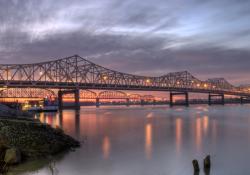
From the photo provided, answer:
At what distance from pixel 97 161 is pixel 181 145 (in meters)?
9.26

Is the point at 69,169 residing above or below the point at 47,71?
below

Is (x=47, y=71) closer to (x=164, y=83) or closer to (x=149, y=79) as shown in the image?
(x=149, y=79)

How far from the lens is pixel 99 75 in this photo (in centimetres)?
14338

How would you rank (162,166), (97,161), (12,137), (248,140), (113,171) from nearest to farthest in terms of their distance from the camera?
1. (113,171)
2. (162,166)
3. (97,161)
4. (12,137)
5. (248,140)

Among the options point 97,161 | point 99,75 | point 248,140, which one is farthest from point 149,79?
point 97,161

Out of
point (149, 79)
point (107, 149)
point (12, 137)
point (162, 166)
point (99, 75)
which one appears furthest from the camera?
point (149, 79)

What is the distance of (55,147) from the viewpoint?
2358 cm

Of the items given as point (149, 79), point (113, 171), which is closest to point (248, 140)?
point (113, 171)

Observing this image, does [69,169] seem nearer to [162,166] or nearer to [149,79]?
[162,166]

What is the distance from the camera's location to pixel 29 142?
23.0 meters

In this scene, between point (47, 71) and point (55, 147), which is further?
point (47, 71)

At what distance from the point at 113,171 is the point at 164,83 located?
15603 centimetres

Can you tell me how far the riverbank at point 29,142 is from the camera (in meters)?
20.3

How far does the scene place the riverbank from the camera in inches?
800
